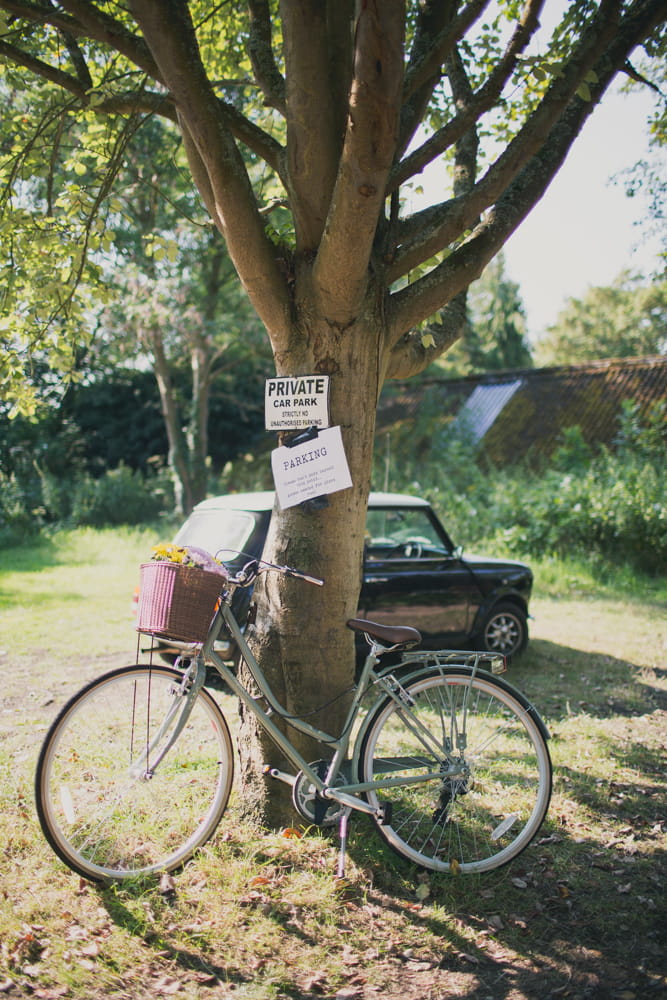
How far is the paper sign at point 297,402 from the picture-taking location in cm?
361

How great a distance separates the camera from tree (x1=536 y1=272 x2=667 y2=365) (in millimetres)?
40312

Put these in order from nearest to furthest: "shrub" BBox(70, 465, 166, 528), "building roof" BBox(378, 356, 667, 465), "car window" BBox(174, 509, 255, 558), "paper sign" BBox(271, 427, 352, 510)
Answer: "paper sign" BBox(271, 427, 352, 510)
"car window" BBox(174, 509, 255, 558)
"shrub" BBox(70, 465, 166, 528)
"building roof" BBox(378, 356, 667, 465)

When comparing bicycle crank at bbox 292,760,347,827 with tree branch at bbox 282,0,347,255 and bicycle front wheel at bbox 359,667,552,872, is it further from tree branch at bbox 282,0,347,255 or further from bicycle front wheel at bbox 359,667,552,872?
tree branch at bbox 282,0,347,255

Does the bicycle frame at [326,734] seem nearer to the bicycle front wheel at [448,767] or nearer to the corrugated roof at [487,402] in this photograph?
the bicycle front wheel at [448,767]

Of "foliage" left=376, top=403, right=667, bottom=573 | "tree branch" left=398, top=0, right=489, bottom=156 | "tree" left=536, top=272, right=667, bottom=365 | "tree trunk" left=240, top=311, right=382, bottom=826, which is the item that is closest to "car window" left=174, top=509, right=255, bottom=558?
"tree trunk" left=240, top=311, right=382, bottom=826

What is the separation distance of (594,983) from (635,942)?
364 mm

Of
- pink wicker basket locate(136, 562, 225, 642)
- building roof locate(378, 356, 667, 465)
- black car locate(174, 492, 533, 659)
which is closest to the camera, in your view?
pink wicker basket locate(136, 562, 225, 642)

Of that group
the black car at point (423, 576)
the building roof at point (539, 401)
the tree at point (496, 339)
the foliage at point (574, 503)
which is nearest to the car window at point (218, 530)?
the black car at point (423, 576)

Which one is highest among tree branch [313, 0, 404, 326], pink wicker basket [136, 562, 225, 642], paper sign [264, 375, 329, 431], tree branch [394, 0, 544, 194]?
tree branch [394, 0, 544, 194]

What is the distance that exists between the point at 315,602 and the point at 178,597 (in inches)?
31.6

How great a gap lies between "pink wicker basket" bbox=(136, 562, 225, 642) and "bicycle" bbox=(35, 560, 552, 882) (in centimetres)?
15

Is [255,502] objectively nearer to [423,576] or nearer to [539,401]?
[423,576]

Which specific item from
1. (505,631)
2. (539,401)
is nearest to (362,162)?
(505,631)

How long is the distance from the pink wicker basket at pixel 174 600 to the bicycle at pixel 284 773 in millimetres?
153
